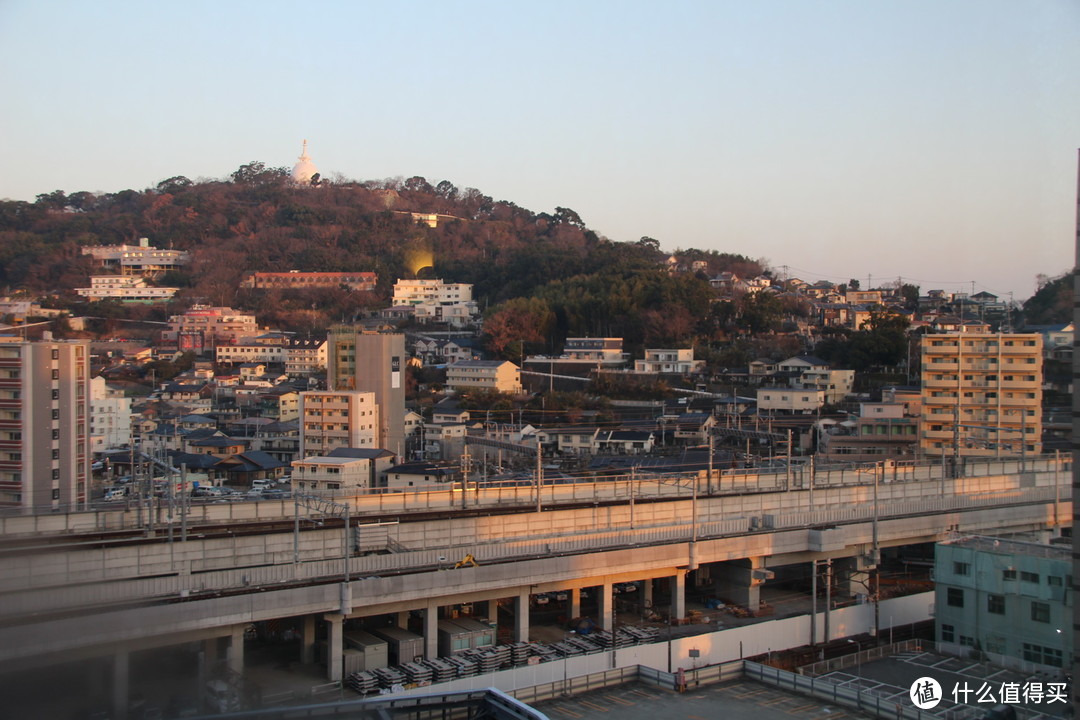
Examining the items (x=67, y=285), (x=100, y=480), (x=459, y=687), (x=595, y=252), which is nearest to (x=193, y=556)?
(x=459, y=687)

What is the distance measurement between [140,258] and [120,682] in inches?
1074

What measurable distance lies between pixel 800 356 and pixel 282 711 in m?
15.8

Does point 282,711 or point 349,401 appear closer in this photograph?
point 282,711

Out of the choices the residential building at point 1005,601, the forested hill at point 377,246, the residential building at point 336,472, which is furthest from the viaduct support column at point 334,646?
the forested hill at point 377,246

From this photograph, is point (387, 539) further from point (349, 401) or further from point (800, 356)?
point (800, 356)

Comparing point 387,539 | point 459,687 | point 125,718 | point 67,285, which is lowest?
point 459,687

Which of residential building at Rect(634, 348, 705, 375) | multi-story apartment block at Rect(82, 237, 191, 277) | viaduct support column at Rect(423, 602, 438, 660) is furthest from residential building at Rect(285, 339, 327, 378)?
viaduct support column at Rect(423, 602, 438, 660)

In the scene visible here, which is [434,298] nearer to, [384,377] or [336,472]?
[384,377]

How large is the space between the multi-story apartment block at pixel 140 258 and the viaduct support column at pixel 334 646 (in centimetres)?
1978

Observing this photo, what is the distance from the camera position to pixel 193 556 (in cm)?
559

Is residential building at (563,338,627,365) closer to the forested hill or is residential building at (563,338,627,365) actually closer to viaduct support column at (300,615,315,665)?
the forested hill

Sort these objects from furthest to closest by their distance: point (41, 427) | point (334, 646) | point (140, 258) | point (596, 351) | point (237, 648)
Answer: point (140, 258)
point (596, 351)
point (41, 427)
point (334, 646)
point (237, 648)

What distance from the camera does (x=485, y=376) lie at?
17797mm

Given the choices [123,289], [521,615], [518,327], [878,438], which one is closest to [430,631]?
[521,615]
